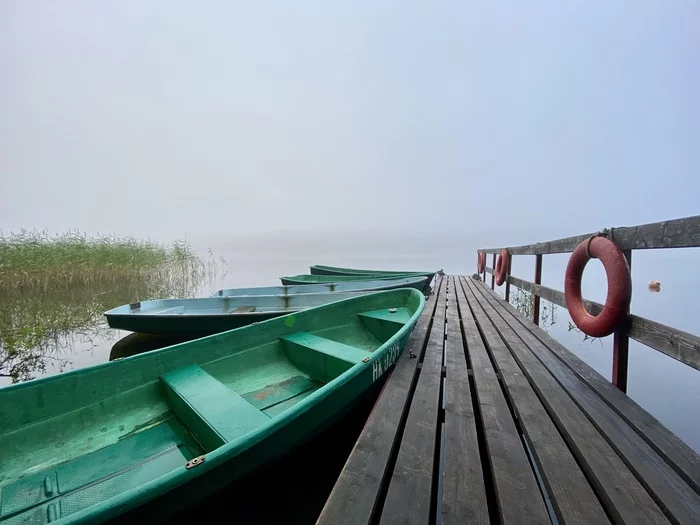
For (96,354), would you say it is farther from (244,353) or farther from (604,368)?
(604,368)

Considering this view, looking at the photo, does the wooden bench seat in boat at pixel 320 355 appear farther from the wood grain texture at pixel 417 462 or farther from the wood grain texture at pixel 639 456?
the wood grain texture at pixel 639 456

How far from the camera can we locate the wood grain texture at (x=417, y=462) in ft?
3.69

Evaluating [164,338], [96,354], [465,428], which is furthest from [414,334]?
[96,354]

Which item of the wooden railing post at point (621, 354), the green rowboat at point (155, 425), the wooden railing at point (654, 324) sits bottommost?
the green rowboat at point (155, 425)

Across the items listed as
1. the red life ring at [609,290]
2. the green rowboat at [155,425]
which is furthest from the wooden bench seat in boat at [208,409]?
the red life ring at [609,290]

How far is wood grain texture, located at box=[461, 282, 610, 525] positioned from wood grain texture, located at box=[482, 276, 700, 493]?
40 centimetres

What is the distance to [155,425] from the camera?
1.98m

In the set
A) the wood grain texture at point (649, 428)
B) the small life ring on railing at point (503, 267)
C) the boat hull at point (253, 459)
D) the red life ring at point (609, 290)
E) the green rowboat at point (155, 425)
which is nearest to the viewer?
the boat hull at point (253, 459)

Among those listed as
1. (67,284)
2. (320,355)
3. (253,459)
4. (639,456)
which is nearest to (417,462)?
(253,459)

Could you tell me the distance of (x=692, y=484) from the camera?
49.0 inches

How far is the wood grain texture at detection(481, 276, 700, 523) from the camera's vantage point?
3.76 feet

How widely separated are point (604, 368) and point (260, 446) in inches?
209

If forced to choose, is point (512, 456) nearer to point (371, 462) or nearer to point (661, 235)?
point (371, 462)

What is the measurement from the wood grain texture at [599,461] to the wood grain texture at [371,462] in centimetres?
83
